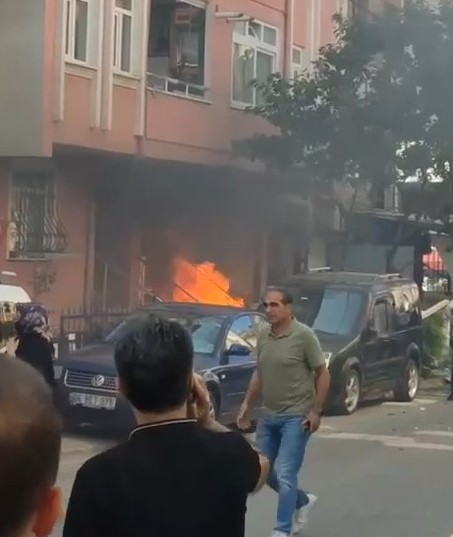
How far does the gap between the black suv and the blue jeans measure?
736cm

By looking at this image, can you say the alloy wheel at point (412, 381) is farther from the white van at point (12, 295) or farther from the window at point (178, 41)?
the white van at point (12, 295)

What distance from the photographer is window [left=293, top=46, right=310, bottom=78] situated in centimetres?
2516

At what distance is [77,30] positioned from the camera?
703 inches

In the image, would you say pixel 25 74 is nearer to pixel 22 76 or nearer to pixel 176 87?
pixel 22 76

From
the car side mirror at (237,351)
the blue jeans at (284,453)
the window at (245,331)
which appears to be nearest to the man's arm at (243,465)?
the blue jeans at (284,453)

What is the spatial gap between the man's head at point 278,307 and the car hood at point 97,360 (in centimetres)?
467

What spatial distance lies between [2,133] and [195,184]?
19.2ft

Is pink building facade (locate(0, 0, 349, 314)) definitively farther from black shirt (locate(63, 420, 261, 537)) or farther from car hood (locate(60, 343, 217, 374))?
black shirt (locate(63, 420, 261, 537))

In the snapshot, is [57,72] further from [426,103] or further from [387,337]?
[426,103]

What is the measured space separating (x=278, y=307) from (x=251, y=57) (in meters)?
16.2

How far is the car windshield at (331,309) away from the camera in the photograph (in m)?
16.2

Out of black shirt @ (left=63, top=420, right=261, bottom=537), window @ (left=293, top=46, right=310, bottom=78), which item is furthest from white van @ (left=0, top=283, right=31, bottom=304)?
window @ (left=293, top=46, right=310, bottom=78)

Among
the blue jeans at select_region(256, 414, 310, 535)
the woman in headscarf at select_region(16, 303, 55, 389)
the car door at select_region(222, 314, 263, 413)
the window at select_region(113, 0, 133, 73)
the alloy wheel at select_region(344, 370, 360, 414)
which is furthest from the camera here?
the window at select_region(113, 0, 133, 73)

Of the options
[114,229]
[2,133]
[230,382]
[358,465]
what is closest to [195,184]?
[114,229]
